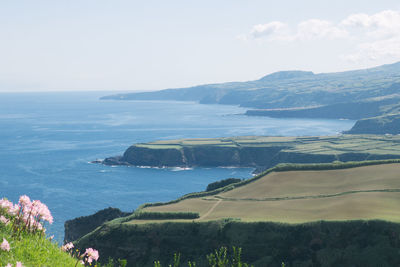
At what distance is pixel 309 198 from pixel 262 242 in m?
19.0

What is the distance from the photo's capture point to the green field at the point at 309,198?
201ft

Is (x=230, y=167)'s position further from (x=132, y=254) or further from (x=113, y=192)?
(x=132, y=254)

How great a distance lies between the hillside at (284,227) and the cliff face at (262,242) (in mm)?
100

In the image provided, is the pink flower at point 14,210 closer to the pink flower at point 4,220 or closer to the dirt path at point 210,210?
the pink flower at point 4,220

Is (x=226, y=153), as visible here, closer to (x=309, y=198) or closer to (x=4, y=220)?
(x=309, y=198)

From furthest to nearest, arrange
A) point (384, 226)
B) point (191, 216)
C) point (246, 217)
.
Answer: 1. point (191, 216)
2. point (246, 217)
3. point (384, 226)

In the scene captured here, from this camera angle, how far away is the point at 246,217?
6412 centimetres

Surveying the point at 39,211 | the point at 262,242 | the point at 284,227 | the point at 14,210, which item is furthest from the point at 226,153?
the point at 39,211

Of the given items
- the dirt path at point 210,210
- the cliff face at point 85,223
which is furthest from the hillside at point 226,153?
the dirt path at point 210,210

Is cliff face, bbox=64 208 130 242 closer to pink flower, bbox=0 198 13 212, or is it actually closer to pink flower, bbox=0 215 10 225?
pink flower, bbox=0 198 13 212

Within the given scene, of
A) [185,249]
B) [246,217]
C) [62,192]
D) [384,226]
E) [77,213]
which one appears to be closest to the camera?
[384,226]

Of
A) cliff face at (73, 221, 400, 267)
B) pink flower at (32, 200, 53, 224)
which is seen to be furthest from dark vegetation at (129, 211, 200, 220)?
pink flower at (32, 200, 53, 224)

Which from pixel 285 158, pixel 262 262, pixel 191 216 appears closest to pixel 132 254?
pixel 191 216

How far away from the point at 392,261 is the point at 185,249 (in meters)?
24.5
